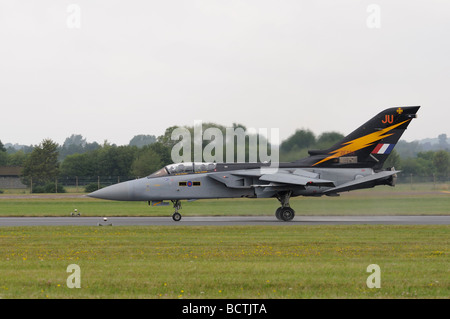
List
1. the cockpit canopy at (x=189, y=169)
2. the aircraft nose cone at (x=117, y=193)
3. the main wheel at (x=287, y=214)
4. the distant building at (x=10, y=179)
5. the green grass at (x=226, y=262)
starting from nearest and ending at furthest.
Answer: the green grass at (x=226, y=262)
the main wheel at (x=287, y=214)
the cockpit canopy at (x=189, y=169)
the aircraft nose cone at (x=117, y=193)
the distant building at (x=10, y=179)

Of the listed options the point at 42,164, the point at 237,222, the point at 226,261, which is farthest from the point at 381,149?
the point at 42,164

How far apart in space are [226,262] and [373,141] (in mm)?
15757

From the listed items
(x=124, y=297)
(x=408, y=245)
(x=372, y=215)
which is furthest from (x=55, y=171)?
(x=124, y=297)

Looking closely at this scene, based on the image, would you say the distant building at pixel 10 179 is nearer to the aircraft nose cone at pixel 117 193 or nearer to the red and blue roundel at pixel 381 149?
the aircraft nose cone at pixel 117 193

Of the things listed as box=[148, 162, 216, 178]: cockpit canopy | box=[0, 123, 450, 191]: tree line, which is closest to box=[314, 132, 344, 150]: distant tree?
box=[0, 123, 450, 191]: tree line

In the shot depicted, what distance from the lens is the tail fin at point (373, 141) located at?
27125mm

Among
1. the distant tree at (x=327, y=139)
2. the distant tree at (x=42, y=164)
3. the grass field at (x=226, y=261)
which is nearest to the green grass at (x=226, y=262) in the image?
the grass field at (x=226, y=261)

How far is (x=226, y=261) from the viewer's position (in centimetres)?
1359

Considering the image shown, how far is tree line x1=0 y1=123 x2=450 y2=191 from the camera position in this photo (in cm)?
3139

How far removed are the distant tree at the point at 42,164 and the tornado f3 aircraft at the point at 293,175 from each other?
38209mm

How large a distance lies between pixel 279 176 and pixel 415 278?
1558 cm

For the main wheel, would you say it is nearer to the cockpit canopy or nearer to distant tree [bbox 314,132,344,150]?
the cockpit canopy

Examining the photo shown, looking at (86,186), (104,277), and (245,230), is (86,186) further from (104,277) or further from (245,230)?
(104,277)

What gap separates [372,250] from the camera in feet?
51.0
